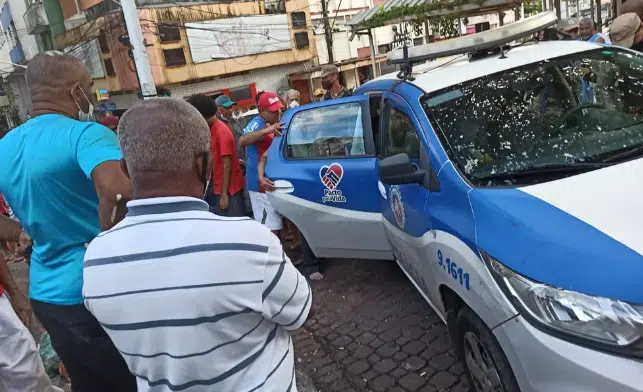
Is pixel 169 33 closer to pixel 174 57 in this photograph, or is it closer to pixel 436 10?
pixel 174 57

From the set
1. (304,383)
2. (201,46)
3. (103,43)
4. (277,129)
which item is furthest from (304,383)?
(103,43)

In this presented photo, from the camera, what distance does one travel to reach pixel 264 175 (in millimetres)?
4598

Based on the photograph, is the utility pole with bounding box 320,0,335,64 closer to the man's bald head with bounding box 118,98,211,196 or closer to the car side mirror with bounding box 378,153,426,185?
the car side mirror with bounding box 378,153,426,185

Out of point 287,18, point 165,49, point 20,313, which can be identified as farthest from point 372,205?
point 287,18

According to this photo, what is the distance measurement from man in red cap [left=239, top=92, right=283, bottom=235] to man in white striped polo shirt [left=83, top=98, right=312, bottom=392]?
345cm

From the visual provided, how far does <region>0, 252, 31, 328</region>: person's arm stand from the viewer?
258cm

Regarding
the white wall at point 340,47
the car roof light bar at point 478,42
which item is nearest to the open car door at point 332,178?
the car roof light bar at point 478,42

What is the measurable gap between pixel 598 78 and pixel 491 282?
1.70 meters

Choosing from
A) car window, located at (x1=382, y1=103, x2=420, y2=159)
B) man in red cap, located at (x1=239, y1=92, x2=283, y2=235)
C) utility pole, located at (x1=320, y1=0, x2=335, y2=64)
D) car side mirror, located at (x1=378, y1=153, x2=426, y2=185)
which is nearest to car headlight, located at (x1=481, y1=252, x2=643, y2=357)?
car side mirror, located at (x1=378, y1=153, x2=426, y2=185)

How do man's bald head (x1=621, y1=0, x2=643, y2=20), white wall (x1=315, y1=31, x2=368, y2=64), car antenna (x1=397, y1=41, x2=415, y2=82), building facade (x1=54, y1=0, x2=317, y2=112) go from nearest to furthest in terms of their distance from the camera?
car antenna (x1=397, y1=41, x2=415, y2=82) < man's bald head (x1=621, y1=0, x2=643, y2=20) < building facade (x1=54, y1=0, x2=317, y2=112) < white wall (x1=315, y1=31, x2=368, y2=64)

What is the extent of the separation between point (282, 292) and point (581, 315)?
111 centimetres

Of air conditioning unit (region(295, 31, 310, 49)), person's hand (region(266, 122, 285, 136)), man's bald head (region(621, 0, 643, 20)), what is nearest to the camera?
person's hand (region(266, 122, 285, 136))

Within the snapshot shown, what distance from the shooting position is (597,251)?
5.82ft

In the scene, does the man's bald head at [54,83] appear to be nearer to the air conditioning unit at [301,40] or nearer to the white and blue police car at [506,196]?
the white and blue police car at [506,196]
